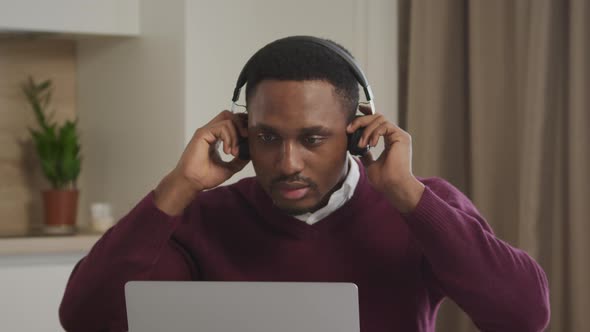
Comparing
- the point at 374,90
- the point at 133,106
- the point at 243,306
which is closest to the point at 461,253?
the point at 243,306

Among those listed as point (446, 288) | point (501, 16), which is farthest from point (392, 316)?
point (501, 16)

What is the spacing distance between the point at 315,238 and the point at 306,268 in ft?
0.17

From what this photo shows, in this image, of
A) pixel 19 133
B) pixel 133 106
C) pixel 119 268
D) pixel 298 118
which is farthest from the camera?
pixel 19 133

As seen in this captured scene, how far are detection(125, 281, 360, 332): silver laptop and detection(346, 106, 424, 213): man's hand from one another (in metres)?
0.42

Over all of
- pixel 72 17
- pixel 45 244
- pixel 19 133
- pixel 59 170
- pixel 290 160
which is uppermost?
pixel 72 17

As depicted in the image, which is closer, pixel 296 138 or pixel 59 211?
pixel 296 138

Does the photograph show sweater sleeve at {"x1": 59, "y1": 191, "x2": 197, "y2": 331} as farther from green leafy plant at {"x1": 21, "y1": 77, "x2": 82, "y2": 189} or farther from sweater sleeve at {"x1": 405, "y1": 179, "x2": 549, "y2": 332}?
green leafy plant at {"x1": 21, "y1": 77, "x2": 82, "y2": 189}

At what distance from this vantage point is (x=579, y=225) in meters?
2.32

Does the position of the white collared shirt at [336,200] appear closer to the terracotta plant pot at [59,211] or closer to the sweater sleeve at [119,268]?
the sweater sleeve at [119,268]

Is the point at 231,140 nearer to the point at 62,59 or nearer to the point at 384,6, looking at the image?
the point at 384,6

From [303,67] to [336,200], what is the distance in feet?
0.89

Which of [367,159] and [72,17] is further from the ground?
[72,17]

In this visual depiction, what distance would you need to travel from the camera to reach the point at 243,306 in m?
1.04

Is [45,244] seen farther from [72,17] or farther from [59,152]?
[72,17]
